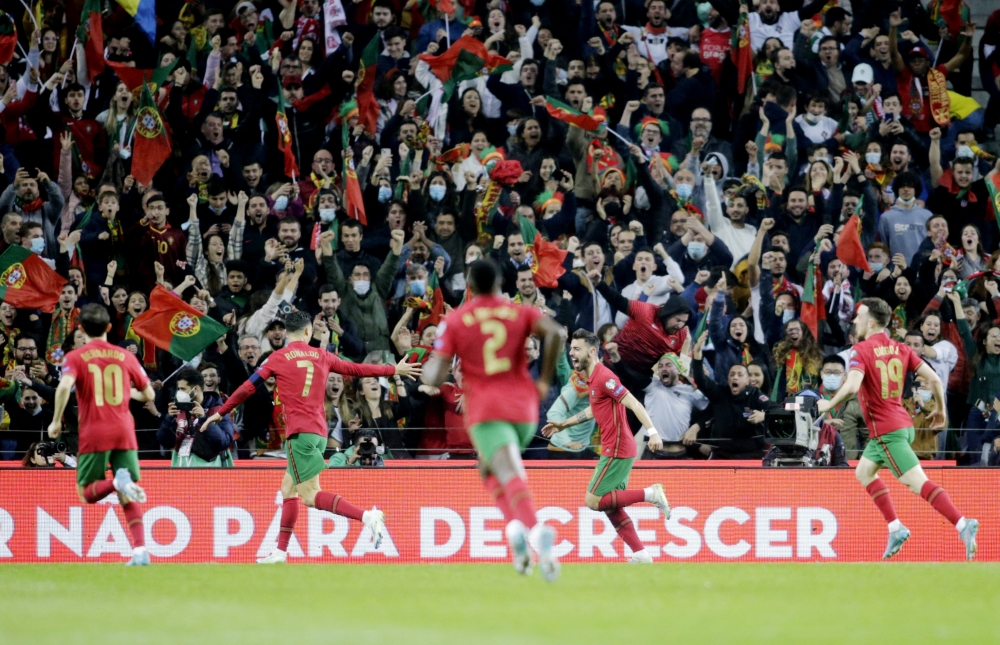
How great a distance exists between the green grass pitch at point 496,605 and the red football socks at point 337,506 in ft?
1.99

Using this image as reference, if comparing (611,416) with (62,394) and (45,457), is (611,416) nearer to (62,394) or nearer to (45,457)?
(62,394)

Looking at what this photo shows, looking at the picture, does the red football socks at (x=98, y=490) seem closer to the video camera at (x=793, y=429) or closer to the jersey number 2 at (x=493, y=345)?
the jersey number 2 at (x=493, y=345)

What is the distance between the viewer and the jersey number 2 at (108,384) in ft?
35.0

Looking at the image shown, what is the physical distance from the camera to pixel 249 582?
992 centimetres

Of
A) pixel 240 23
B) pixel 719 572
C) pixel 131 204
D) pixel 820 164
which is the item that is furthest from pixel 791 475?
pixel 240 23

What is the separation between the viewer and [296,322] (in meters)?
12.0

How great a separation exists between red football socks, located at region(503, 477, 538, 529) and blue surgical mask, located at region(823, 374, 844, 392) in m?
7.64

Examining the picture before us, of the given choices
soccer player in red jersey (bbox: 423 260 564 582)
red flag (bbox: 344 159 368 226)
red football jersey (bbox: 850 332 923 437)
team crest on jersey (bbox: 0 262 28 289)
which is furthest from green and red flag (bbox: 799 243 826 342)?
team crest on jersey (bbox: 0 262 28 289)

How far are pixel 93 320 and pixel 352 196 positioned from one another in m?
6.62

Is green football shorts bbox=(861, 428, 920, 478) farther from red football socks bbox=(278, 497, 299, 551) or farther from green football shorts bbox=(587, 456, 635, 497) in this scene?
red football socks bbox=(278, 497, 299, 551)

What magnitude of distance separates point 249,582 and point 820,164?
10.3 metres

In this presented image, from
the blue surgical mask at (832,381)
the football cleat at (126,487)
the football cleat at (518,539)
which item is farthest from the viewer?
the blue surgical mask at (832,381)

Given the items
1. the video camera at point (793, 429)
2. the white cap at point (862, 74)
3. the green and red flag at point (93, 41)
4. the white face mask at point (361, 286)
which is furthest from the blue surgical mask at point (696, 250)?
the green and red flag at point (93, 41)

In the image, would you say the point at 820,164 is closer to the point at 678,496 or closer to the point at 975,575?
the point at 678,496
